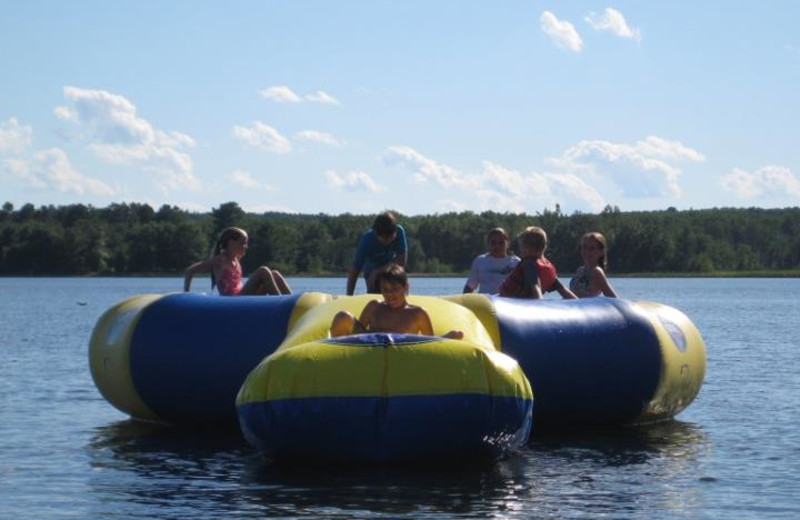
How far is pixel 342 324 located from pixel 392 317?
0.35 meters

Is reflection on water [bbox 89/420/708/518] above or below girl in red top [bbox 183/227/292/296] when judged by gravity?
below

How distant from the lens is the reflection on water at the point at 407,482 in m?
8.59

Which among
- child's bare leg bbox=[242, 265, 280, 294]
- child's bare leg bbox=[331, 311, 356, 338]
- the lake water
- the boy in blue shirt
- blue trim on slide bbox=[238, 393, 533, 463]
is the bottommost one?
the lake water

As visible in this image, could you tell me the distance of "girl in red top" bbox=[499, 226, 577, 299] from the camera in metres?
12.2

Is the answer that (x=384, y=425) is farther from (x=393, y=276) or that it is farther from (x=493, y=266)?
(x=493, y=266)

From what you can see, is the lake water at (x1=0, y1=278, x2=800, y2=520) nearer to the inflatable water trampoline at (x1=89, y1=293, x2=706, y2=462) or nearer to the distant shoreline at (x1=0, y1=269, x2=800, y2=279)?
the inflatable water trampoline at (x1=89, y1=293, x2=706, y2=462)

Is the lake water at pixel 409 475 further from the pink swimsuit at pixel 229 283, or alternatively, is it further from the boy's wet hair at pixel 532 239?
the boy's wet hair at pixel 532 239

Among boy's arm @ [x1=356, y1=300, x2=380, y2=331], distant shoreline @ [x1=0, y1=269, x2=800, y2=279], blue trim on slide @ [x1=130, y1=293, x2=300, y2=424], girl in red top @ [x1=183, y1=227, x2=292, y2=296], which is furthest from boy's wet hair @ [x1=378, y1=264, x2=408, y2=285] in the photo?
distant shoreline @ [x1=0, y1=269, x2=800, y2=279]

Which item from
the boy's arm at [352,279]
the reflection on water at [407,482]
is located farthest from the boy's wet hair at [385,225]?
the reflection on water at [407,482]

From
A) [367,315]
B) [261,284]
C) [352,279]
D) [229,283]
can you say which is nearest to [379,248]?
[352,279]

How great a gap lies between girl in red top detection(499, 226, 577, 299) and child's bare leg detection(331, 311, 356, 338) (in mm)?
2561

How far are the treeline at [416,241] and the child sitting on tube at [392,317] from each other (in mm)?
75202

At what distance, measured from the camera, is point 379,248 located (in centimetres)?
1270

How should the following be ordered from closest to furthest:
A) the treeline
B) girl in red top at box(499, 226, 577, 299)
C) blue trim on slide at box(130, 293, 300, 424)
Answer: blue trim on slide at box(130, 293, 300, 424) < girl in red top at box(499, 226, 577, 299) < the treeline
